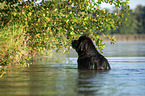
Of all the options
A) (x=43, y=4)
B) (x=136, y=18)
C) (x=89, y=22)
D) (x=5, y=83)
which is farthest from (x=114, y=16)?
(x=136, y=18)

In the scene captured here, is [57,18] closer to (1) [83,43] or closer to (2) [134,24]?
(1) [83,43]

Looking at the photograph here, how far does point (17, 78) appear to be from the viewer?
9859 mm

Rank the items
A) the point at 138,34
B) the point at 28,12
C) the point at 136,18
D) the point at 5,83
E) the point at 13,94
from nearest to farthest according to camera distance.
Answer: the point at 13,94
the point at 5,83
the point at 28,12
the point at 138,34
the point at 136,18

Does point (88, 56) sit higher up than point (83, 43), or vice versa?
point (83, 43)

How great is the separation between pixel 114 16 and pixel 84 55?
2.04 meters

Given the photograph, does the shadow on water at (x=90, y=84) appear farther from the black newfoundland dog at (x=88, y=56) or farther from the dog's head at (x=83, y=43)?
the dog's head at (x=83, y=43)

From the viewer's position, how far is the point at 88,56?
41.0 feet

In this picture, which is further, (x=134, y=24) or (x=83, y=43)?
(x=134, y=24)

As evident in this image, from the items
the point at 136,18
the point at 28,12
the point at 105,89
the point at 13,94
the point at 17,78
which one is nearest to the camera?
the point at 13,94

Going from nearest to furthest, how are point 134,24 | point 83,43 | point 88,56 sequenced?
1. point 88,56
2. point 83,43
3. point 134,24

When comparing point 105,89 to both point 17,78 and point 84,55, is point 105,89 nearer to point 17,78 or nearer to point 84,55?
point 17,78

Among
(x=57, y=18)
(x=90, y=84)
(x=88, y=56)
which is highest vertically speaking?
(x=57, y=18)

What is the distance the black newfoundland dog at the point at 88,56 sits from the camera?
12258 millimetres

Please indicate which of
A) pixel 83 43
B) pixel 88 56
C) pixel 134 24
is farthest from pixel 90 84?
pixel 134 24
